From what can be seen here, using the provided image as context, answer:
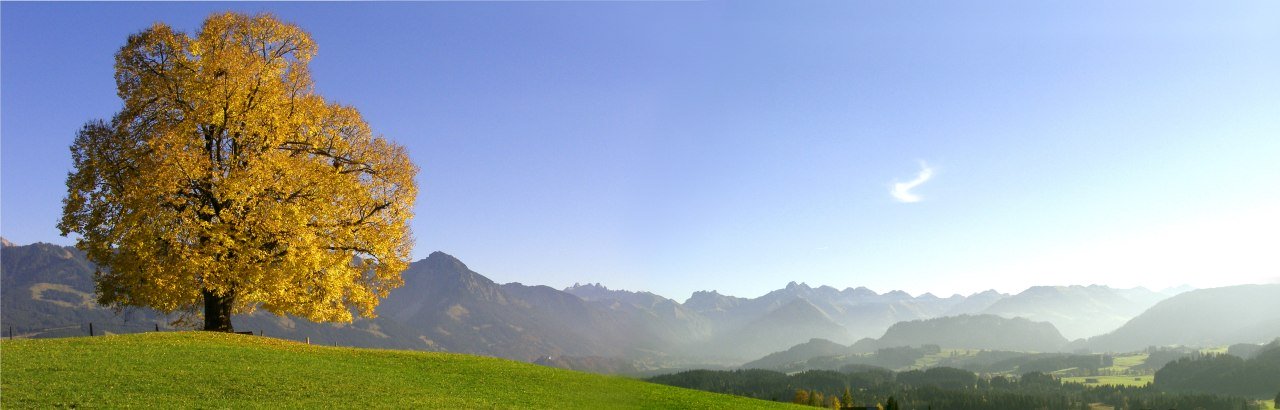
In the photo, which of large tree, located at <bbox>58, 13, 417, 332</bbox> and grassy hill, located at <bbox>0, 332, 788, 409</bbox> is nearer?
grassy hill, located at <bbox>0, 332, 788, 409</bbox>

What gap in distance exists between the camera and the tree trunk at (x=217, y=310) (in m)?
49.3

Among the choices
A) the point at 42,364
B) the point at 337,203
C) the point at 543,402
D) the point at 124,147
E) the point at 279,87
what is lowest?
the point at 543,402

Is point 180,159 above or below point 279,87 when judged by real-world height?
below

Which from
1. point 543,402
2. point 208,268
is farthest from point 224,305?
point 543,402

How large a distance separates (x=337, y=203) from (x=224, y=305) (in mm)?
11055

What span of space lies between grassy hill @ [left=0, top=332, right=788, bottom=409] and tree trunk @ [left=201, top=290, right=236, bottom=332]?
4.28 m


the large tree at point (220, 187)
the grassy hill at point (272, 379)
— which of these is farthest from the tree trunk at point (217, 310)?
the grassy hill at point (272, 379)

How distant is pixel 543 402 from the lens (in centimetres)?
3488

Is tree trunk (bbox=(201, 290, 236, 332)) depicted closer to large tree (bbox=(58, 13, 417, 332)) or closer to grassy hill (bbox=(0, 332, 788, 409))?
large tree (bbox=(58, 13, 417, 332))

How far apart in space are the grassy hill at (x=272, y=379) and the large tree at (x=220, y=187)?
4.16 meters

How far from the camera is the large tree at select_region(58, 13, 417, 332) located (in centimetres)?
4347

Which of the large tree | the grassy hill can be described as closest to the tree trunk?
the large tree

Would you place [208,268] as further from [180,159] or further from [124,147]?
[124,147]

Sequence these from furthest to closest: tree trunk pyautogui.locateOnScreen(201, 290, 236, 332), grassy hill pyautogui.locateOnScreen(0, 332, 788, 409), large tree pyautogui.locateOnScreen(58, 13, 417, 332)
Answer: tree trunk pyautogui.locateOnScreen(201, 290, 236, 332) < large tree pyautogui.locateOnScreen(58, 13, 417, 332) < grassy hill pyautogui.locateOnScreen(0, 332, 788, 409)
